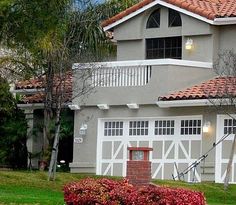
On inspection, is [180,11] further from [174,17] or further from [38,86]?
[38,86]

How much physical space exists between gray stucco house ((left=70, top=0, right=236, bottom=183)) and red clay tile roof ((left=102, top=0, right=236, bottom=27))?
4 centimetres

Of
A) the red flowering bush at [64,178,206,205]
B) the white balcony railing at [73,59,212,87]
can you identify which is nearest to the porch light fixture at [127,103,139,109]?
the white balcony railing at [73,59,212,87]

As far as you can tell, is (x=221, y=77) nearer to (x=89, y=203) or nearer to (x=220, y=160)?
(x=220, y=160)

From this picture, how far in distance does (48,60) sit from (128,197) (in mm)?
12273

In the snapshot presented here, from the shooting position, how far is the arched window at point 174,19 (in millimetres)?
34281

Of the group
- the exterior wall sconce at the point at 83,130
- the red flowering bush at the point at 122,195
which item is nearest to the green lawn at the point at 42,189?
the red flowering bush at the point at 122,195

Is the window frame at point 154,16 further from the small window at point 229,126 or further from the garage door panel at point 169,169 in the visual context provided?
the garage door panel at point 169,169

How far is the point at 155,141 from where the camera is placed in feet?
107

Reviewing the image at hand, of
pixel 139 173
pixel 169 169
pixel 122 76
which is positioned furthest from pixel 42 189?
pixel 122 76

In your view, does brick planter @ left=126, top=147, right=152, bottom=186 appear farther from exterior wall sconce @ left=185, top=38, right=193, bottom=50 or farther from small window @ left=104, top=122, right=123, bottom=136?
exterior wall sconce @ left=185, top=38, right=193, bottom=50

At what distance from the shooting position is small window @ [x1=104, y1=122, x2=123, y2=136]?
3372 centimetres

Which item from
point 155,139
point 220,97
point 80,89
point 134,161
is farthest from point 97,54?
point 134,161

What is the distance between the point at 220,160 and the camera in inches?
1224

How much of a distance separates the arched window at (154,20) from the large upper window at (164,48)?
1.77 feet
